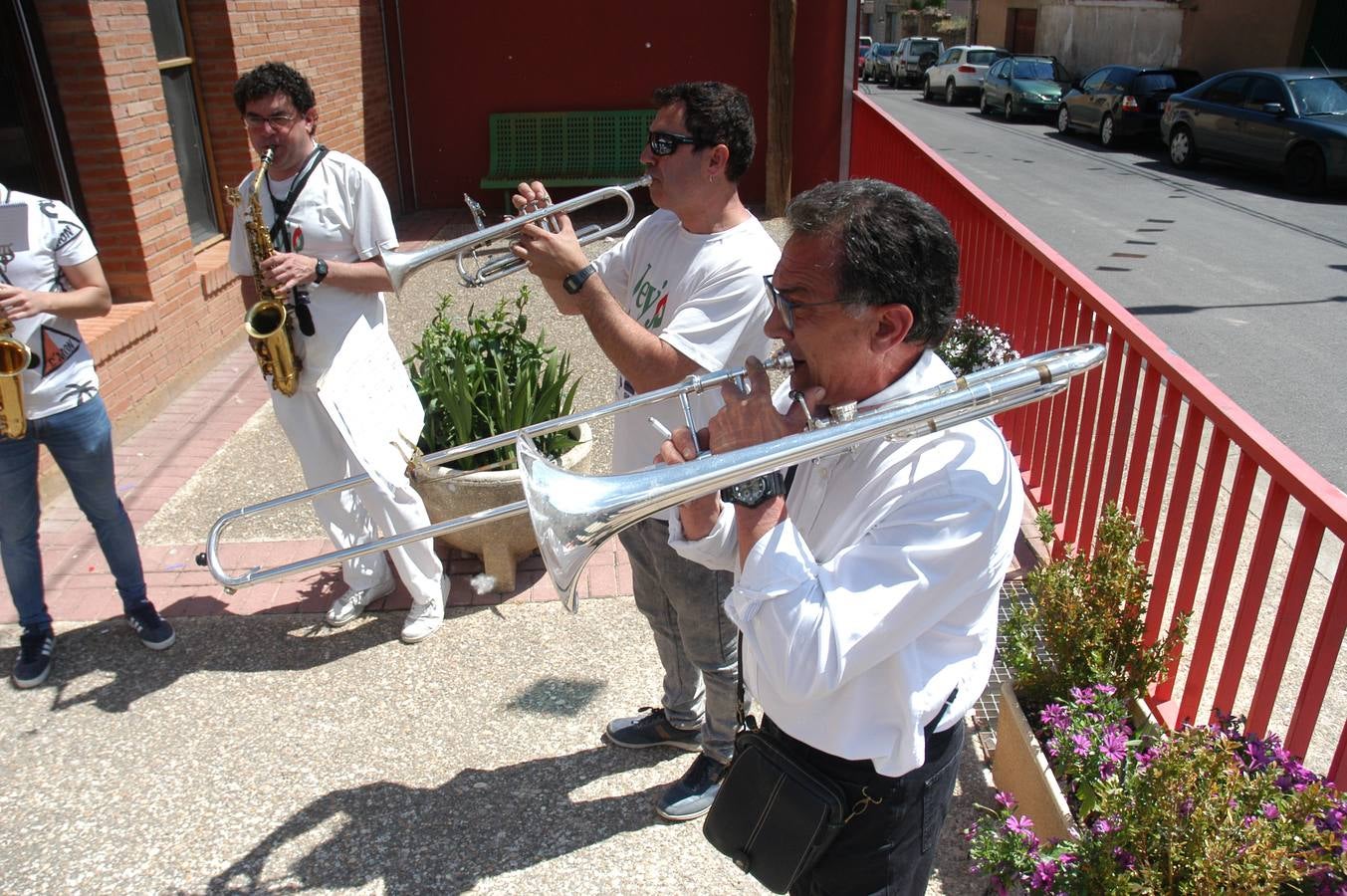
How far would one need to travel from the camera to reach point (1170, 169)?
15.9 m

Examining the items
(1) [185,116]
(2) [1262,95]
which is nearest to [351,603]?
(1) [185,116]

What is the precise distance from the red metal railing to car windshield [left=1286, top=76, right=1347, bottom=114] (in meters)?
10.9

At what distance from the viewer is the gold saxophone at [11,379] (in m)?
3.26

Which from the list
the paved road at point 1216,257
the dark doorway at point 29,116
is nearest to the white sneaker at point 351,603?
the dark doorway at point 29,116

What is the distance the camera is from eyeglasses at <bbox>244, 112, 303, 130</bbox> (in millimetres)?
3496

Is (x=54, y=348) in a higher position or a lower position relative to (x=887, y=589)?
lower

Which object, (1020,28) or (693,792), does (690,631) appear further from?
(1020,28)

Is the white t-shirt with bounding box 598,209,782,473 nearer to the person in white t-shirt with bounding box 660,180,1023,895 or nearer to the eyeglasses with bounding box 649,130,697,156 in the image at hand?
the eyeglasses with bounding box 649,130,697,156

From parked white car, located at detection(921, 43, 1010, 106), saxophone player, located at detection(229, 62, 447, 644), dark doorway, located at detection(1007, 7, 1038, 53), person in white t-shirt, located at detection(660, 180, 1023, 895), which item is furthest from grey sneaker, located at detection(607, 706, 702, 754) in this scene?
dark doorway, located at detection(1007, 7, 1038, 53)

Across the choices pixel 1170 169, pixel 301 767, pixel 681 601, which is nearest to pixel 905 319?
pixel 681 601

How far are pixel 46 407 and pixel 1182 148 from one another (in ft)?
55.3

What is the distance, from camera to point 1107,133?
18188 mm

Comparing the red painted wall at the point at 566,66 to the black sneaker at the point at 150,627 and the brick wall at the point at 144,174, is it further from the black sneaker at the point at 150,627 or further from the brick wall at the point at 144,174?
the black sneaker at the point at 150,627

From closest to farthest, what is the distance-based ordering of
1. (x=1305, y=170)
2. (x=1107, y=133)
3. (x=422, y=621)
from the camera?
(x=422, y=621) → (x=1305, y=170) → (x=1107, y=133)
